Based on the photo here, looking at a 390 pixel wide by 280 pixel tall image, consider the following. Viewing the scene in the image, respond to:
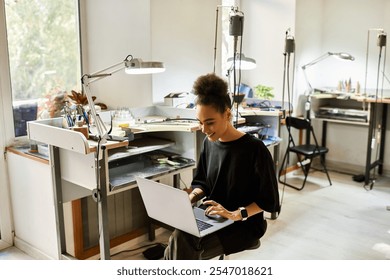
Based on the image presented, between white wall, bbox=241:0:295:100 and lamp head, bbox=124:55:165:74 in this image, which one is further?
white wall, bbox=241:0:295:100

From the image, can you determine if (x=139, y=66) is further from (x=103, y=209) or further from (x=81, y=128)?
(x=103, y=209)

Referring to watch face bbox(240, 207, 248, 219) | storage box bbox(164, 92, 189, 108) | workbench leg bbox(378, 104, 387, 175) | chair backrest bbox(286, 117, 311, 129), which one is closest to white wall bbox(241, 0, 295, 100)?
chair backrest bbox(286, 117, 311, 129)

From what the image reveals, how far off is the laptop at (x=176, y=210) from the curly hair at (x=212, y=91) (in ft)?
1.34

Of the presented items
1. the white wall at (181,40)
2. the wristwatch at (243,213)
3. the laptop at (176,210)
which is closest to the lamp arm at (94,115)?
the laptop at (176,210)

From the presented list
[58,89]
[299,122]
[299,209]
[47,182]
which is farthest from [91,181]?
[299,122]

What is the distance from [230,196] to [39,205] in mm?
1433

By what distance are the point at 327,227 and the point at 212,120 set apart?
1.95 metres

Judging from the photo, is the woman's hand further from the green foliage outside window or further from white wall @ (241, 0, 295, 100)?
white wall @ (241, 0, 295, 100)

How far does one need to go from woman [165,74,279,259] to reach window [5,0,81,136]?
1375 millimetres

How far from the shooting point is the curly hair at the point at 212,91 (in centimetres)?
176

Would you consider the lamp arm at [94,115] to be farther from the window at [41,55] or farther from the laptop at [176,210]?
the window at [41,55]

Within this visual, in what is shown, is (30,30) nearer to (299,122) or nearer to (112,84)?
(112,84)

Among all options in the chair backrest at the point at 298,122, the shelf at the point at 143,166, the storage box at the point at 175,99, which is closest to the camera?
the shelf at the point at 143,166

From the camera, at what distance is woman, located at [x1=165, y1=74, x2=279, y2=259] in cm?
172
